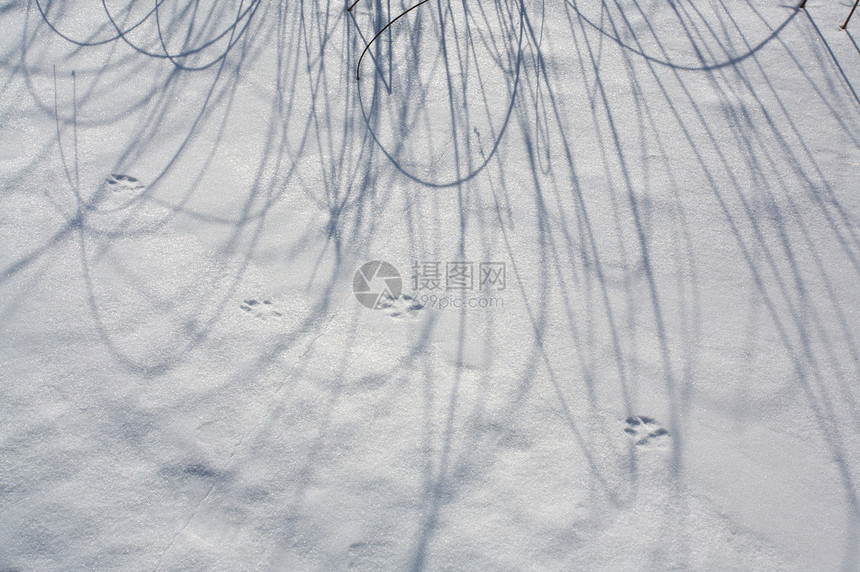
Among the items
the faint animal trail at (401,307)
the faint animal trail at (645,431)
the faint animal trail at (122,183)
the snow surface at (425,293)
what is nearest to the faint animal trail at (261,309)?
the snow surface at (425,293)

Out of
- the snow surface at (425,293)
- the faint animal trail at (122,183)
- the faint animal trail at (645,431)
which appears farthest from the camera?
the faint animal trail at (122,183)

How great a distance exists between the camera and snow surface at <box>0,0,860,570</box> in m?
2.66

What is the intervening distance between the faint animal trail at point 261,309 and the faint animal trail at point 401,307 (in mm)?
547

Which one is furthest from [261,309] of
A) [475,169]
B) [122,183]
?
[475,169]

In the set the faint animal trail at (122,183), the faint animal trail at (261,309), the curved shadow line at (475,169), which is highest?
the curved shadow line at (475,169)

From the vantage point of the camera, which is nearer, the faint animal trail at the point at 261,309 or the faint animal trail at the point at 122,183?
the faint animal trail at the point at 261,309

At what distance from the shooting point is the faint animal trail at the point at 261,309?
321cm

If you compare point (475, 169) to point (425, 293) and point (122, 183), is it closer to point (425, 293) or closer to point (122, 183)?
point (425, 293)

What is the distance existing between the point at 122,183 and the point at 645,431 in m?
3.26

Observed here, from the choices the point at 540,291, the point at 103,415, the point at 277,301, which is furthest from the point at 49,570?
the point at 540,291

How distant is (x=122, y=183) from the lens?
146 inches

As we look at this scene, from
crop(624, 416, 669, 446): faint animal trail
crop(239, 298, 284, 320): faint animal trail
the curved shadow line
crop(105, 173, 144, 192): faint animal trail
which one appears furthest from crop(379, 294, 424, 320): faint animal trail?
crop(105, 173, 144, 192): faint animal trail

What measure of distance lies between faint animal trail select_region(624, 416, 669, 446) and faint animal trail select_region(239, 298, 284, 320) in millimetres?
1825

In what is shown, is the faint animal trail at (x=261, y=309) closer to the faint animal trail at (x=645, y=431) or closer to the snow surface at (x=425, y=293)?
the snow surface at (x=425, y=293)
